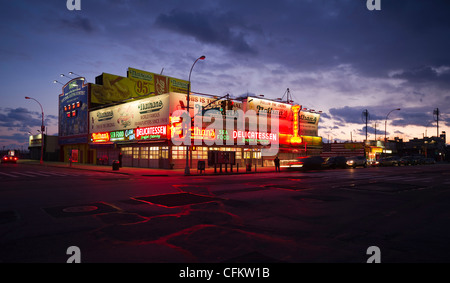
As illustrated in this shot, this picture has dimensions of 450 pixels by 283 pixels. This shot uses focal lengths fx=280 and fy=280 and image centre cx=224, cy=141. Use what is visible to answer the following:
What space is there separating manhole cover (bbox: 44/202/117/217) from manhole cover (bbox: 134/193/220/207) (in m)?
1.71

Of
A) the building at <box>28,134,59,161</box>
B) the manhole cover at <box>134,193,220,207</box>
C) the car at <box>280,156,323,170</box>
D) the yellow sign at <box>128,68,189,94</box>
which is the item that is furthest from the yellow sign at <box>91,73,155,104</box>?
the manhole cover at <box>134,193,220,207</box>

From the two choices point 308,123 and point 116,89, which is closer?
point 308,123

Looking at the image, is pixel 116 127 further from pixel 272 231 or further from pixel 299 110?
pixel 272 231

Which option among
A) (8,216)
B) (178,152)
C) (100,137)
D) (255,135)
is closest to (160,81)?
(100,137)

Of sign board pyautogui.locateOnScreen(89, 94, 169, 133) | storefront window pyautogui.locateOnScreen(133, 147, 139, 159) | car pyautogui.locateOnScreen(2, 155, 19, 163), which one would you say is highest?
sign board pyautogui.locateOnScreen(89, 94, 169, 133)

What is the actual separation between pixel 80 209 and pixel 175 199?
3.41 metres

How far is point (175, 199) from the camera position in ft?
36.2

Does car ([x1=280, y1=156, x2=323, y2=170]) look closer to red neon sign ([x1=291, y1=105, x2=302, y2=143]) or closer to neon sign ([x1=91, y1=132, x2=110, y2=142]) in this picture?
red neon sign ([x1=291, y1=105, x2=302, y2=143])

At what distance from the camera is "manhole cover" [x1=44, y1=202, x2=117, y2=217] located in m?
8.29

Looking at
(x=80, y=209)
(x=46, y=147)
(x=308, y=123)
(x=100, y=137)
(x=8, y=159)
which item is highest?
(x=308, y=123)

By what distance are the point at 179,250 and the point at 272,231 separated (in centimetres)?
242

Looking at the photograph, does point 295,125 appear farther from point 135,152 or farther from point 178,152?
point 135,152

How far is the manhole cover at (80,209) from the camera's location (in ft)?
27.2

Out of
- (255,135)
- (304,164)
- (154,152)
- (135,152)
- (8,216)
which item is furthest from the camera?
(255,135)
